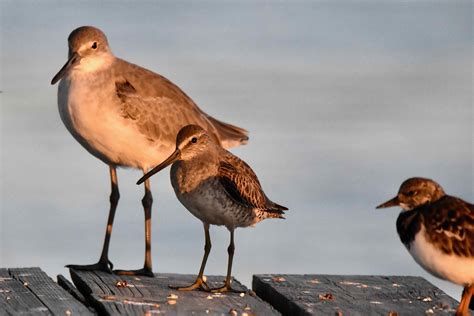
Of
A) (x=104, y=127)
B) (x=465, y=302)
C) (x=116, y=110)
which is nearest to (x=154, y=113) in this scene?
(x=116, y=110)

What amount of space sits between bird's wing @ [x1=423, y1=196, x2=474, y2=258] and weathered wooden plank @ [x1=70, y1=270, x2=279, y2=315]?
4.40 feet

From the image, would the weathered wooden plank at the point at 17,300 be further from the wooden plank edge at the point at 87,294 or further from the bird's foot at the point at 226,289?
the bird's foot at the point at 226,289

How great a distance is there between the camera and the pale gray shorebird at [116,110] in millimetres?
11172

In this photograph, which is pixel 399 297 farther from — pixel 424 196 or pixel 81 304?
pixel 81 304

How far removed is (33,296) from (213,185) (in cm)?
203

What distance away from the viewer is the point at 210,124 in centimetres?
1216

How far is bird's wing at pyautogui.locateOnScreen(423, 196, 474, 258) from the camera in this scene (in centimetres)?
844

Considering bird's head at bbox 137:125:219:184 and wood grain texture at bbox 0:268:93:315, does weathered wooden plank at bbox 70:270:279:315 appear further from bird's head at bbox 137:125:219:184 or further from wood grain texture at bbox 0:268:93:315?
bird's head at bbox 137:125:219:184

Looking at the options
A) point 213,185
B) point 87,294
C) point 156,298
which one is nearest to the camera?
point 156,298

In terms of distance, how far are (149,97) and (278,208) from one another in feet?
6.56

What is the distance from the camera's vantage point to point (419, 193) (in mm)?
8961

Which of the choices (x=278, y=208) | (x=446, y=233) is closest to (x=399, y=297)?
(x=446, y=233)

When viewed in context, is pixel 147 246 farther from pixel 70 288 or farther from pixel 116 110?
pixel 70 288

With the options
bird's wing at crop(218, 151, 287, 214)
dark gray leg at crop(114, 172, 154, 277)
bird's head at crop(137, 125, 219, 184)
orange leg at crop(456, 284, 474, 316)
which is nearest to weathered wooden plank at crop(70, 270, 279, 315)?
dark gray leg at crop(114, 172, 154, 277)
